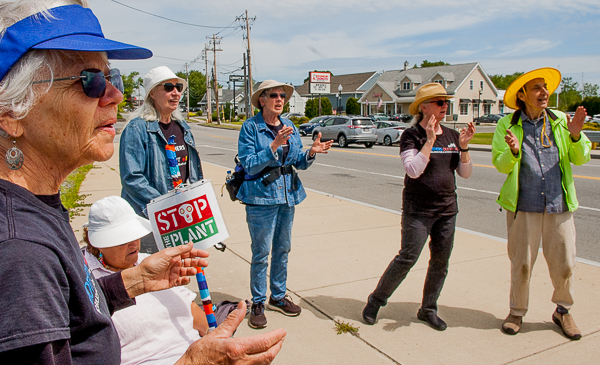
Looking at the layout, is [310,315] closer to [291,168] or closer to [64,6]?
[291,168]

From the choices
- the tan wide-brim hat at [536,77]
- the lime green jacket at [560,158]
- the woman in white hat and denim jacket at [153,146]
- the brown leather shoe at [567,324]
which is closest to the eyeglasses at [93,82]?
the woman in white hat and denim jacket at [153,146]

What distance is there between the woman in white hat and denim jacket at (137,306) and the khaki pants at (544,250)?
8.35 feet

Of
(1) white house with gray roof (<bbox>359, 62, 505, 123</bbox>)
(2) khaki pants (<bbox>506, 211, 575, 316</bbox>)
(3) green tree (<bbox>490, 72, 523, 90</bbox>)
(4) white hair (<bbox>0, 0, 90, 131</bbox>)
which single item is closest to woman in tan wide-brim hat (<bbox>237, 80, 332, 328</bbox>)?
(2) khaki pants (<bbox>506, 211, 575, 316</bbox>)

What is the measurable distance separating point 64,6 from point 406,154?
9.44 ft

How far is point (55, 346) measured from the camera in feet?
3.08

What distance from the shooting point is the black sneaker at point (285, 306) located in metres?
3.96

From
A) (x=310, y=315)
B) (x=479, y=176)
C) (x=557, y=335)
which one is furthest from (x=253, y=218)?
(x=479, y=176)

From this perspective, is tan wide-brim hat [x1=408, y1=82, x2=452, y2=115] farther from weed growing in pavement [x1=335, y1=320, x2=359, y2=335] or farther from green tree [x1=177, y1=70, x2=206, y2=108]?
green tree [x1=177, y1=70, x2=206, y2=108]

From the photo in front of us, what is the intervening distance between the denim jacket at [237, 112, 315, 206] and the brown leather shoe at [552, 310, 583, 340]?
2295 millimetres

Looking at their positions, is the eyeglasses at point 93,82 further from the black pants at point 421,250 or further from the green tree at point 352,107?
the green tree at point 352,107

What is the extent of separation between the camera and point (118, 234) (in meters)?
2.49

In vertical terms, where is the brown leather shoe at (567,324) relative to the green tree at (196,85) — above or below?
below

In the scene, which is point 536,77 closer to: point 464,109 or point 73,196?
point 73,196

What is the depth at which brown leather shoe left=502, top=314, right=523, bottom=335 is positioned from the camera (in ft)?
11.8
